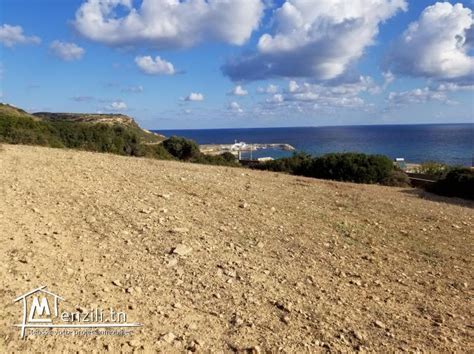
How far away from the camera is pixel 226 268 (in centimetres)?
461

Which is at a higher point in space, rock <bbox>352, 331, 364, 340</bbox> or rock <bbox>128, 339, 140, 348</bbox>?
rock <bbox>128, 339, 140, 348</bbox>

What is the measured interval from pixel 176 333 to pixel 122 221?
2.71m

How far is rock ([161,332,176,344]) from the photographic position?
321cm

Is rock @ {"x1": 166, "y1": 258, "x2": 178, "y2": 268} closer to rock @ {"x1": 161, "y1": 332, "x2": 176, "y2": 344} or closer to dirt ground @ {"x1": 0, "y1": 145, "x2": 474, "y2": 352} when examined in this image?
dirt ground @ {"x1": 0, "y1": 145, "x2": 474, "y2": 352}

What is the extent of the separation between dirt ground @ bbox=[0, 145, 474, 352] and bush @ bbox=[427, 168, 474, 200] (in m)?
6.47

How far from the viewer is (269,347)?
326cm

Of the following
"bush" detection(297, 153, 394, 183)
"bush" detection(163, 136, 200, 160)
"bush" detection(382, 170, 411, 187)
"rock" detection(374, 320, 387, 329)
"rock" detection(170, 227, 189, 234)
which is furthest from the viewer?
"bush" detection(163, 136, 200, 160)

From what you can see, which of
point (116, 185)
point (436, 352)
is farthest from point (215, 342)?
point (116, 185)

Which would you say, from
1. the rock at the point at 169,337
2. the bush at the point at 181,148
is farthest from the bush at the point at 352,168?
the rock at the point at 169,337

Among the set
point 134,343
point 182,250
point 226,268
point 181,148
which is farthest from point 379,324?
point 181,148

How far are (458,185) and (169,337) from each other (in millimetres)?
13486

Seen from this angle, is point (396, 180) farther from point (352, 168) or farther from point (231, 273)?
point (231, 273)

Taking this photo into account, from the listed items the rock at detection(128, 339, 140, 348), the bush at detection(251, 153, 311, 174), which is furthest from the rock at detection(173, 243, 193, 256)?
the bush at detection(251, 153, 311, 174)

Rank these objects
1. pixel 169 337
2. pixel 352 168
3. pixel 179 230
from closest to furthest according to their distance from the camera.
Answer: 1. pixel 169 337
2. pixel 179 230
3. pixel 352 168
